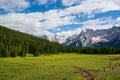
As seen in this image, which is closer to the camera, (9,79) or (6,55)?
(9,79)

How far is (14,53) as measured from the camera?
149500 millimetres

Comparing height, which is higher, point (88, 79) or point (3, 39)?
point (3, 39)

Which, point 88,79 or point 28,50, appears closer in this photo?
point 88,79

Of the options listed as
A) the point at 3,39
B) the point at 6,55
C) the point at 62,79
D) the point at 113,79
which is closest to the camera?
the point at 113,79

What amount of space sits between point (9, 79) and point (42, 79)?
269 inches

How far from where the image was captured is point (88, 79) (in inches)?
1914

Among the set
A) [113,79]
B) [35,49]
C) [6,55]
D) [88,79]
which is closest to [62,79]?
[88,79]

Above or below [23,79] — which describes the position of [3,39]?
above

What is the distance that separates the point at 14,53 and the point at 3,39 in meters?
43.9

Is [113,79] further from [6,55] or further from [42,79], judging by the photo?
[6,55]

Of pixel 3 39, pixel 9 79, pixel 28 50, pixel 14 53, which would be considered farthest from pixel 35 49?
pixel 9 79

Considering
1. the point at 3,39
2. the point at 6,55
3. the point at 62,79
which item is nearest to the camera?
the point at 62,79

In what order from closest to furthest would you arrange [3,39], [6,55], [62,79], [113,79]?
[113,79] < [62,79] < [6,55] < [3,39]

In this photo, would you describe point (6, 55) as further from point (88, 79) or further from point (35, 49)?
point (88, 79)
